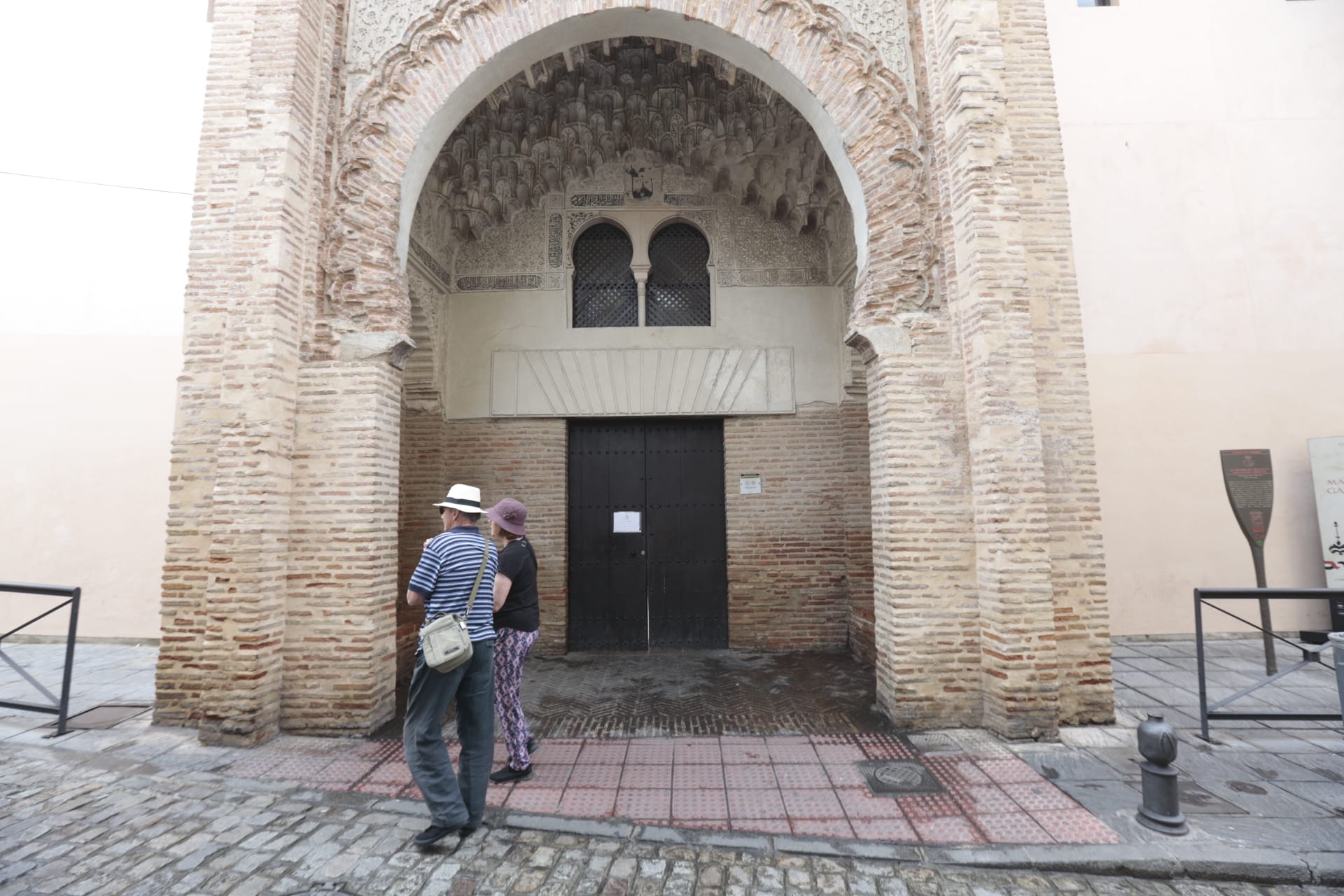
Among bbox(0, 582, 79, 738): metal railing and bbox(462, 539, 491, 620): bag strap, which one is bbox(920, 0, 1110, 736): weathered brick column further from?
bbox(0, 582, 79, 738): metal railing

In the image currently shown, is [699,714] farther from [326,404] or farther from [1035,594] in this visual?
[326,404]

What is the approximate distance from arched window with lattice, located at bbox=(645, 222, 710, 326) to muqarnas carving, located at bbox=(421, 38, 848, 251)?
0.60 m

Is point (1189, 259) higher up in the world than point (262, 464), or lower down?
higher up

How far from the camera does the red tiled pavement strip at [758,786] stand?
2.92 metres

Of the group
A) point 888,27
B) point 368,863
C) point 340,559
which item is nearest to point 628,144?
point 888,27

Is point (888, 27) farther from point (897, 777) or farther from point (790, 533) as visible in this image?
point (897, 777)

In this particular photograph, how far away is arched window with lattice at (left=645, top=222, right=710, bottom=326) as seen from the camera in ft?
22.9

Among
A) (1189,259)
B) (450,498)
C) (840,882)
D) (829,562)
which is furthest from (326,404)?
(1189,259)

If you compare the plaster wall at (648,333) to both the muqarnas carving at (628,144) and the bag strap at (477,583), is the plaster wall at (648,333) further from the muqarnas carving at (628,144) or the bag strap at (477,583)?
the bag strap at (477,583)

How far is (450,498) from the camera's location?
3033 mm

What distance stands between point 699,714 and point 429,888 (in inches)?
94.5

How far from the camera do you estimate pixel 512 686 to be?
3506 mm

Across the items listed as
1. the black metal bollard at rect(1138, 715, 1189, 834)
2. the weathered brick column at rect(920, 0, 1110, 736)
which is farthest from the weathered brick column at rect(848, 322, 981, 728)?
the black metal bollard at rect(1138, 715, 1189, 834)

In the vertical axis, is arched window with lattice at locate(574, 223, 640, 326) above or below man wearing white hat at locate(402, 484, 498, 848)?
above
